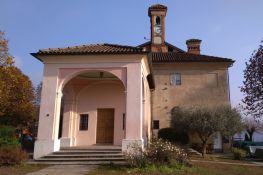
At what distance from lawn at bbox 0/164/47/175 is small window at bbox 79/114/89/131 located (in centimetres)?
597

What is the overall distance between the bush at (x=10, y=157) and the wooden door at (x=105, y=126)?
6.38m

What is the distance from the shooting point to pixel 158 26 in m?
31.8

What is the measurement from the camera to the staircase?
1281cm

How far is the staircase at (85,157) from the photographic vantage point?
42.0 feet

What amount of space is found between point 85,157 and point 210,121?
29.8 ft

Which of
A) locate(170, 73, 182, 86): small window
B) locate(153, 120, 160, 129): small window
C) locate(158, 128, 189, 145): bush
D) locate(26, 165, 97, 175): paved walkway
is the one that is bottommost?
locate(26, 165, 97, 175): paved walkway

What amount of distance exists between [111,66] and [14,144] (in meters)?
6.71

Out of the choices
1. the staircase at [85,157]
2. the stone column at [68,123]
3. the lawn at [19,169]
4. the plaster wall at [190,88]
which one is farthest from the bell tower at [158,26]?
the lawn at [19,169]

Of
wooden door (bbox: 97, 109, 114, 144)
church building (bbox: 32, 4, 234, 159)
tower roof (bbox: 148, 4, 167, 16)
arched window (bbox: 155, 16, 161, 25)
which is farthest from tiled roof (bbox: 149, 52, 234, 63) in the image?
wooden door (bbox: 97, 109, 114, 144)

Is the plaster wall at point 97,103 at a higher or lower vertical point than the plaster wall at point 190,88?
lower

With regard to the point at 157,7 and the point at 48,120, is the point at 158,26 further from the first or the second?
the point at 48,120

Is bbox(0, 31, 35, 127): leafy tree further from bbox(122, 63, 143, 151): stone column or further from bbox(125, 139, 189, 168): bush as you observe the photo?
bbox(125, 139, 189, 168): bush

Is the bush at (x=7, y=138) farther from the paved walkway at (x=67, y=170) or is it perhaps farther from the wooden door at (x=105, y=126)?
the wooden door at (x=105, y=126)

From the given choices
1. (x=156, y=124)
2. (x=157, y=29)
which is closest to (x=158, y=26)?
(x=157, y=29)
